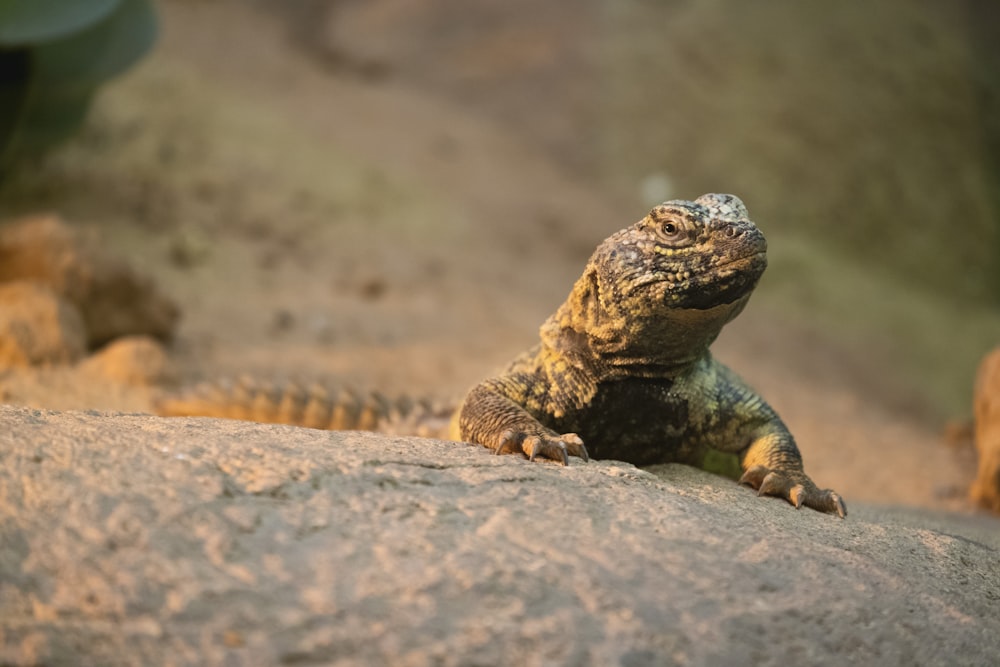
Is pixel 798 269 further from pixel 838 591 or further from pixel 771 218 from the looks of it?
pixel 838 591

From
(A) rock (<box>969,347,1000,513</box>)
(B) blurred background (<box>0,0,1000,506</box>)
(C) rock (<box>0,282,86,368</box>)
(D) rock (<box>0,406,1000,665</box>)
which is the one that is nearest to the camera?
(D) rock (<box>0,406,1000,665</box>)

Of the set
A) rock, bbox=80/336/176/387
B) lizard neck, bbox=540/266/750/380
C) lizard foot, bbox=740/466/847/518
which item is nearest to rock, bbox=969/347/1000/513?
lizard foot, bbox=740/466/847/518

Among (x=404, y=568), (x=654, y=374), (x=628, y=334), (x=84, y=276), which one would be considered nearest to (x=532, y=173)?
(x=84, y=276)

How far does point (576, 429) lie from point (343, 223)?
22.0ft

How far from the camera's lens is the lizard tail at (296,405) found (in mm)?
5133

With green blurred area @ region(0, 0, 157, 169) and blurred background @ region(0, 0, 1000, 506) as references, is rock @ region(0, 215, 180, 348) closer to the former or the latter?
blurred background @ region(0, 0, 1000, 506)

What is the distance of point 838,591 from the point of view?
255 cm

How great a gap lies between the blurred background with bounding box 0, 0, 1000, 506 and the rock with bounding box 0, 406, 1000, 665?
4.36 metres

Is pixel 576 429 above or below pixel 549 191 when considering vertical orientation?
below

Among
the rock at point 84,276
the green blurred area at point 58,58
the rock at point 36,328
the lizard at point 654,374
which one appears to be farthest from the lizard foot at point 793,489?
the green blurred area at point 58,58

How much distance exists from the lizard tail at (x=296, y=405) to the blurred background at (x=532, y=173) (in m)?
1.83

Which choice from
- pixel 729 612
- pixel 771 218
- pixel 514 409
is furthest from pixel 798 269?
pixel 729 612

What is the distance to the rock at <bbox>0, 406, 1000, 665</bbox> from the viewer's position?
6.74ft

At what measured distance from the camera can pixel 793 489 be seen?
11.4ft
